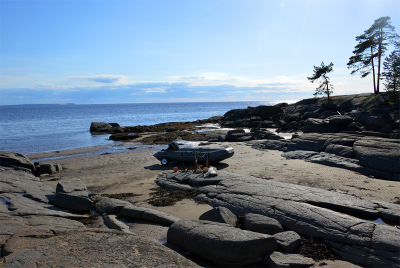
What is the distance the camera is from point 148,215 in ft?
24.1

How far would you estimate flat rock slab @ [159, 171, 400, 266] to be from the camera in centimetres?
534

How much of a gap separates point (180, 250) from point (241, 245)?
4.98ft

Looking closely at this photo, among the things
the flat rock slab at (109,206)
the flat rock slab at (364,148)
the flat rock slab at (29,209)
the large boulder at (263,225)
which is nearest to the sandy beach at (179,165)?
the flat rock slab at (109,206)

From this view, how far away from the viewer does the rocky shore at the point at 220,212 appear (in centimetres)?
433

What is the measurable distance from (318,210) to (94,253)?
5.89m

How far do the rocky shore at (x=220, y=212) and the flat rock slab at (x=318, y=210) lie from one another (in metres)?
0.03

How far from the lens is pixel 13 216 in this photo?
6.69m

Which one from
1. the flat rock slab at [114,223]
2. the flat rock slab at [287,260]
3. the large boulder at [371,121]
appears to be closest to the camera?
the flat rock slab at [287,260]

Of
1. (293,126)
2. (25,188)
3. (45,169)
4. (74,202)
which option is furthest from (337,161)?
(293,126)

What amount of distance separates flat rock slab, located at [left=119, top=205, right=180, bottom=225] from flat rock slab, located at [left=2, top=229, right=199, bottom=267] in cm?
262

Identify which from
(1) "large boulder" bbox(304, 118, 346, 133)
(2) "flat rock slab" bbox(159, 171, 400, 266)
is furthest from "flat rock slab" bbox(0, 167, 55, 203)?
(1) "large boulder" bbox(304, 118, 346, 133)

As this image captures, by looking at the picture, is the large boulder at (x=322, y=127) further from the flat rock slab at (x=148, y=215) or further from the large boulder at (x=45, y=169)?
the large boulder at (x=45, y=169)

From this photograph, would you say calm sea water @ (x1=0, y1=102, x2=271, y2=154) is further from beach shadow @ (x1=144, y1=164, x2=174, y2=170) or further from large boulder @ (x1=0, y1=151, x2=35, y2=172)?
beach shadow @ (x1=144, y1=164, x2=174, y2=170)

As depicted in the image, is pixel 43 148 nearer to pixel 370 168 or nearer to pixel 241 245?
pixel 241 245
